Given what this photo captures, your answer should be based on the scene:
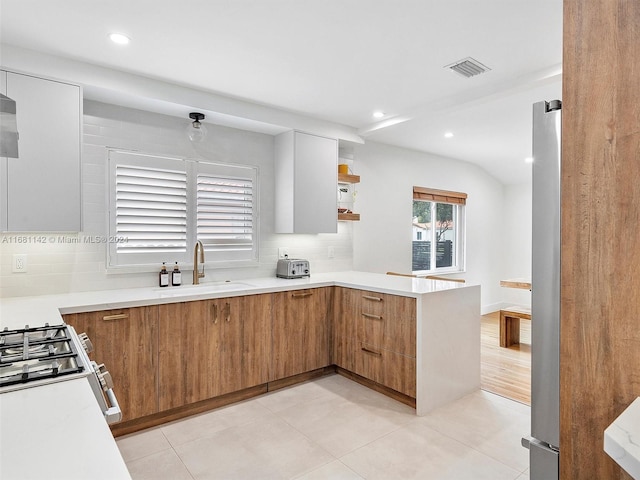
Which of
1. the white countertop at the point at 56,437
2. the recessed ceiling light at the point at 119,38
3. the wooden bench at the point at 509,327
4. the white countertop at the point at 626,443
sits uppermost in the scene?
the recessed ceiling light at the point at 119,38

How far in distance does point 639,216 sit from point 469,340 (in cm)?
244

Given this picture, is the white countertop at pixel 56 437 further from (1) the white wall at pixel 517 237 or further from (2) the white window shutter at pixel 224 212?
(1) the white wall at pixel 517 237

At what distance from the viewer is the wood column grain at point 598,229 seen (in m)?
0.93

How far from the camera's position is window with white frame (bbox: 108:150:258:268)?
304cm

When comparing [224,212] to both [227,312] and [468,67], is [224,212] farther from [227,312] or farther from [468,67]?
[468,67]

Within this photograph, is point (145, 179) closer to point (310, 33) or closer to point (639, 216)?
point (310, 33)

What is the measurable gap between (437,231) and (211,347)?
4.00m

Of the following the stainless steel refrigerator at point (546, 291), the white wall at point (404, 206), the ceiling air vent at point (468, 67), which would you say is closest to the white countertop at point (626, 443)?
the stainless steel refrigerator at point (546, 291)

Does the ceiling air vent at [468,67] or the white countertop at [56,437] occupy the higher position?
the ceiling air vent at [468,67]

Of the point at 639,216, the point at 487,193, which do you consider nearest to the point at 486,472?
the point at 639,216

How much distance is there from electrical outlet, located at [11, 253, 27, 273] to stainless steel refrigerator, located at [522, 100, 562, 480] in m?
3.02

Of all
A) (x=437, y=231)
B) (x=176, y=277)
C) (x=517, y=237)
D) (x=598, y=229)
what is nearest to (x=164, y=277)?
(x=176, y=277)

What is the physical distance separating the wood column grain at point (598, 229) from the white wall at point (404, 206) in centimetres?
344

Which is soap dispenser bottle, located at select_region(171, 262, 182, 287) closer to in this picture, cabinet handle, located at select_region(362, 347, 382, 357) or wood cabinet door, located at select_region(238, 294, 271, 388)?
wood cabinet door, located at select_region(238, 294, 271, 388)
